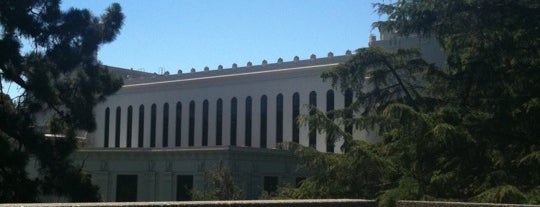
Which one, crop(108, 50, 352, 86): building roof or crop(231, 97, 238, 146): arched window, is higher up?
crop(108, 50, 352, 86): building roof

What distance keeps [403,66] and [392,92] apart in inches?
44.5

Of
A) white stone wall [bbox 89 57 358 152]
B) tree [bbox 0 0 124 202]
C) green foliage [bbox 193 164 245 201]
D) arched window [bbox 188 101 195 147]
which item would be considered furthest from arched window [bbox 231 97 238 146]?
tree [bbox 0 0 124 202]

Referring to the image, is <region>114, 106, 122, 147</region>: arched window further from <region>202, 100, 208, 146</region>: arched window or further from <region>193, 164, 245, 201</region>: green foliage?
<region>193, 164, 245, 201</region>: green foliage

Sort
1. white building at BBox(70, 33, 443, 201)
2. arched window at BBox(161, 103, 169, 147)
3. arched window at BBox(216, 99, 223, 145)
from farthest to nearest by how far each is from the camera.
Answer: arched window at BBox(161, 103, 169, 147)
arched window at BBox(216, 99, 223, 145)
white building at BBox(70, 33, 443, 201)

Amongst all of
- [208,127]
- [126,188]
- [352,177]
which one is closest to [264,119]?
[208,127]

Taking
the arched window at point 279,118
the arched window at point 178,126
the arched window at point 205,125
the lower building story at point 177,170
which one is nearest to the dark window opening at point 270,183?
the lower building story at point 177,170

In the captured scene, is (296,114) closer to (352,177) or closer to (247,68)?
(247,68)

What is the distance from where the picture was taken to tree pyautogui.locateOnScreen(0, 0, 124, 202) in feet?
89.9

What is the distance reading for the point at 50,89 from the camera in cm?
2777

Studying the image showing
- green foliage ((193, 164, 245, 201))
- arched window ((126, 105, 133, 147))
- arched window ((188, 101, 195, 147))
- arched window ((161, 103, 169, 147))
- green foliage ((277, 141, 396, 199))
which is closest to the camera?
green foliage ((277, 141, 396, 199))

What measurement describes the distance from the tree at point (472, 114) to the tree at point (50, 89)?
1004cm

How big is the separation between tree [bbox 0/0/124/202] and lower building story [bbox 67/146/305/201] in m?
13.8

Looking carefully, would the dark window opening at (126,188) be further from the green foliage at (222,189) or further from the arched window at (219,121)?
the arched window at (219,121)

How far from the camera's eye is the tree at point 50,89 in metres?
27.4
